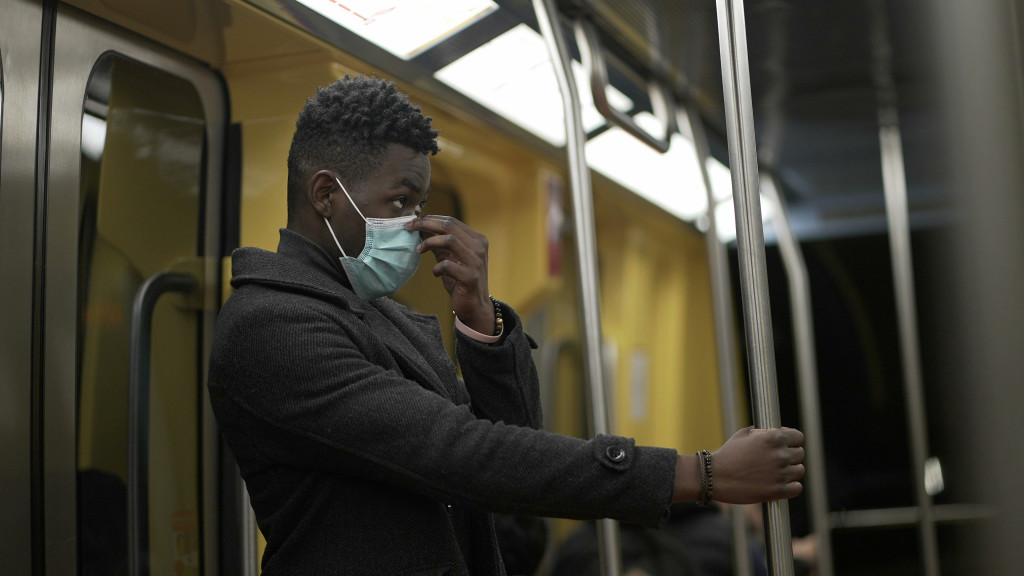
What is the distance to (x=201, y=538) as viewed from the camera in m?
1.96

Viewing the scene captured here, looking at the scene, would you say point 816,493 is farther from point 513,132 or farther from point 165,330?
point 165,330

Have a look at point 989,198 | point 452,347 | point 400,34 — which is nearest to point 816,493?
point 452,347

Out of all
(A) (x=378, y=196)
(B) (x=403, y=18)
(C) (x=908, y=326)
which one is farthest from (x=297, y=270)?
(C) (x=908, y=326)

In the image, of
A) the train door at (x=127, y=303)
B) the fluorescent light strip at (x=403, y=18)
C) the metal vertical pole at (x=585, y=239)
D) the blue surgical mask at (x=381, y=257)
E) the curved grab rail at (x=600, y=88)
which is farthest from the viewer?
the curved grab rail at (x=600, y=88)

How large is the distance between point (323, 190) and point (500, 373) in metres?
0.39

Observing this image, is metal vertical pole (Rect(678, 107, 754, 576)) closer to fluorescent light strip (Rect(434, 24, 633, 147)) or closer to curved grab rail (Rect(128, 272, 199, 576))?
fluorescent light strip (Rect(434, 24, 633, 147))

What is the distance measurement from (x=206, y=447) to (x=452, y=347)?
0.56 meters

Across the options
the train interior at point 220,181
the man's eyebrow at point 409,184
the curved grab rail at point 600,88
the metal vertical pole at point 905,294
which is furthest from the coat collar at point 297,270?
the metal vertical pole at point 905,294

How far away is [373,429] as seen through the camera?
1.22 m

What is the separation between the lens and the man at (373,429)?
123 centimetres

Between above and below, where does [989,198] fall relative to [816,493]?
above

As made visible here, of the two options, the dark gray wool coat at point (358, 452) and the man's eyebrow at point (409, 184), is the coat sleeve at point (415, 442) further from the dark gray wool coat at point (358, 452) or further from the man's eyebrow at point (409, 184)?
the man's eyebrow at point (409, 184)

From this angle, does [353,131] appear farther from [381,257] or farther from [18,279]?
[18,279]

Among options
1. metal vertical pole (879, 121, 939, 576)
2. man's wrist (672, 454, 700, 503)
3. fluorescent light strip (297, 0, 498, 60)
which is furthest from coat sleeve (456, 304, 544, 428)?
metal vertical pole (879, 121, 939, 576)
